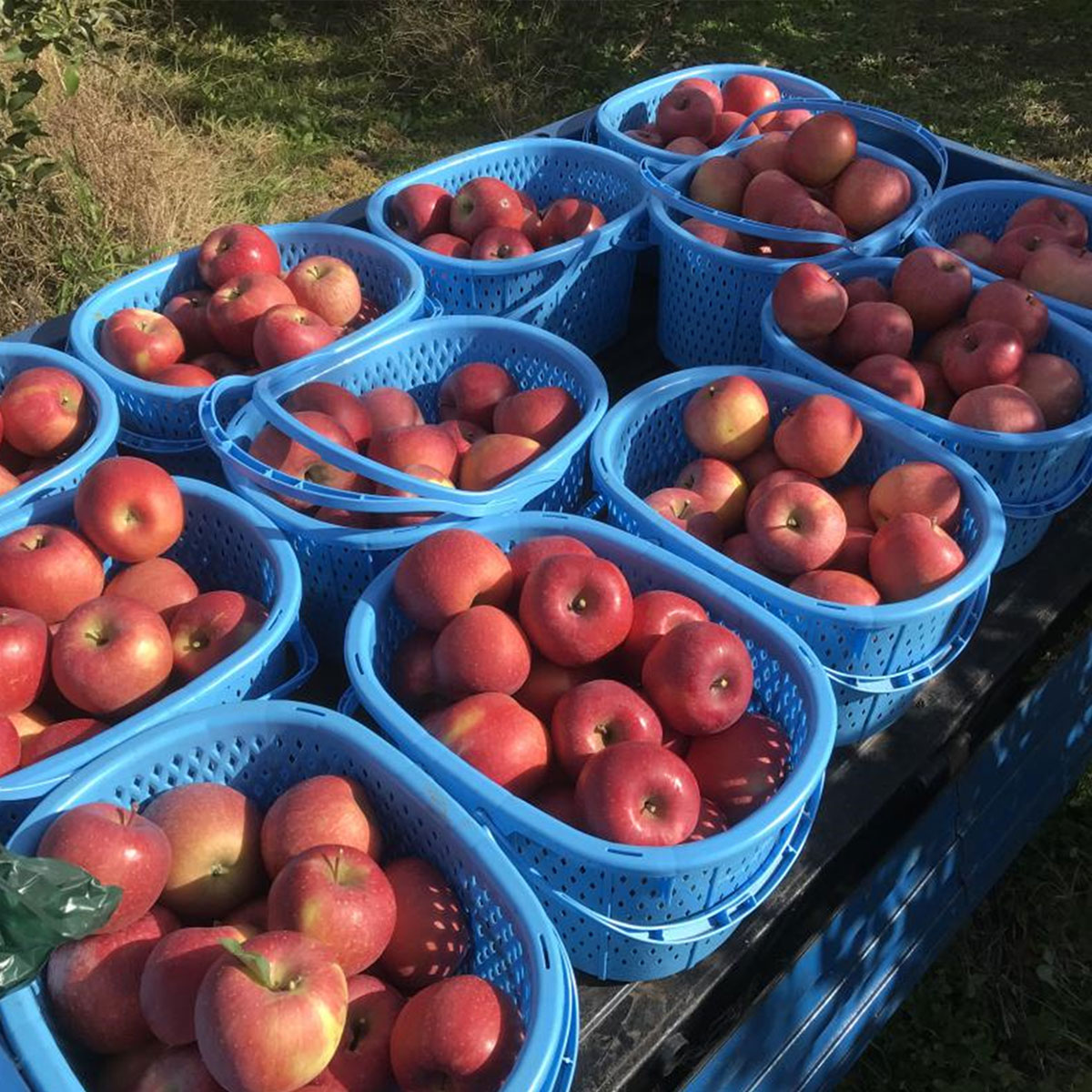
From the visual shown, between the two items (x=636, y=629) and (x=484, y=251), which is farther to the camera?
(x=484, y=251)

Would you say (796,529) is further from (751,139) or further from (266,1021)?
(751,139)

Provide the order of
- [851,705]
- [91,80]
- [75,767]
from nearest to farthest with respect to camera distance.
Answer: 1. [75,767]
2. [851,705]
3. [91,80]

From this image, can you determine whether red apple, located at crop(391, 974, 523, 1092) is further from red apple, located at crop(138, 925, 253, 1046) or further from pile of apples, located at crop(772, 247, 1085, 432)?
pile of apples, located at crop(772, 247, 1085, 432)

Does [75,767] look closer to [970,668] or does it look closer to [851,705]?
[851,705]

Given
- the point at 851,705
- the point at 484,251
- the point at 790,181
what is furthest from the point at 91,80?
the point at 851,705

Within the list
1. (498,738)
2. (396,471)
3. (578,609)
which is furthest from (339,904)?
(396,471)

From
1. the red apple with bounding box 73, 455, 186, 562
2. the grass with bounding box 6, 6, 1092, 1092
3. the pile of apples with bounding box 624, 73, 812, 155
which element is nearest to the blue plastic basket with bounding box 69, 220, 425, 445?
the red apple with bounding box 73, 455, 186, 562

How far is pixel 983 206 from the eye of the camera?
2580 mm

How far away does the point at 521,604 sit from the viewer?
154 centimetres

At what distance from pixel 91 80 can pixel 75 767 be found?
3736mm

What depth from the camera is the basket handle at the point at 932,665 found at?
5.22 ft

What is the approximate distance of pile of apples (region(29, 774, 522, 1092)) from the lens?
3.41 ft

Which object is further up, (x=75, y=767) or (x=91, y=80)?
(x=75, y=767)

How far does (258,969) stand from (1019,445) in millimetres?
1417
